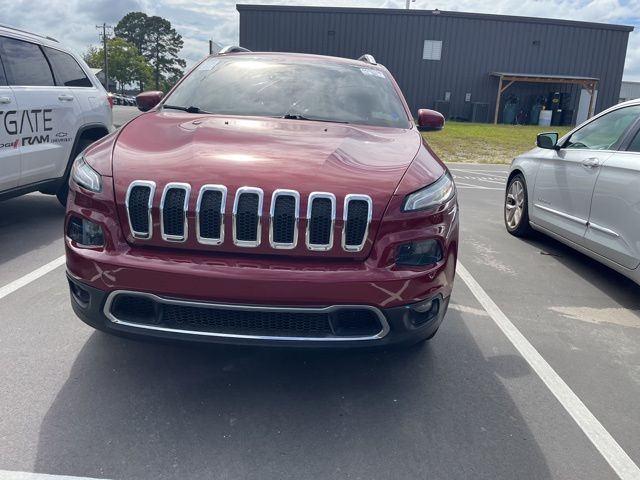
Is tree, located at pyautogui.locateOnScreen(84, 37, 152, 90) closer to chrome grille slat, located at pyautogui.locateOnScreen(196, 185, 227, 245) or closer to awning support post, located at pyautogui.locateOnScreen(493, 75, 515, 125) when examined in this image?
awning support post, located at pyautogui.locateOnScreen(493, 75, 515, 125)

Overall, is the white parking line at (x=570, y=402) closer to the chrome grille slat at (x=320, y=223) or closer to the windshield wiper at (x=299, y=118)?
the chrome grille slat at (x=320, y=223)

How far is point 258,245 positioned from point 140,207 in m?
0.54

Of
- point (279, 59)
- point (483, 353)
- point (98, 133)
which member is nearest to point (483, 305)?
point (483, 353)

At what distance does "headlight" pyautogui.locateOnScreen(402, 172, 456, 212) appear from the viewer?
2.56 m

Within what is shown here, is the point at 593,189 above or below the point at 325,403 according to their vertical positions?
above

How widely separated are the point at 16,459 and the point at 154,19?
102 m

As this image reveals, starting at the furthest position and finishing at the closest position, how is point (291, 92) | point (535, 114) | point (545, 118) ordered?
point (535, 114), point (545, 118), point (291, 92)

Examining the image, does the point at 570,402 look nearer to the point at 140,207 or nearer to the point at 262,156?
the point at 262,156

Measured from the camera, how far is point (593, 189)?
4.63m

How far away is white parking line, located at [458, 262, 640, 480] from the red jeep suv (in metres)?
0.84

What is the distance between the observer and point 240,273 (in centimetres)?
237

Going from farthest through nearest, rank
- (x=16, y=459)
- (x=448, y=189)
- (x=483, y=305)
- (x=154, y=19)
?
(x=154, y=19)
(x=483, y=305)
(x=448, y=189)
(x=16, y=459)

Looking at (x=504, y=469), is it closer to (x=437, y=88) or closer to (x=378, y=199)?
(x=378, y=199)

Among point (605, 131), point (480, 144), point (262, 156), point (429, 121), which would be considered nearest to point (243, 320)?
point (262, 156)
